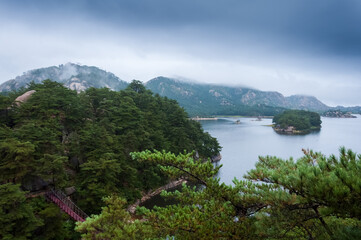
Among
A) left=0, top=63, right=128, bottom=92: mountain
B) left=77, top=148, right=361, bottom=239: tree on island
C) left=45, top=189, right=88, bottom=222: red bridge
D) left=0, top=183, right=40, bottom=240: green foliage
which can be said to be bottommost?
left=45, top=189, right=88, bottom=222: red bridge

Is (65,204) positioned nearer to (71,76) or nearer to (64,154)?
(64,154)

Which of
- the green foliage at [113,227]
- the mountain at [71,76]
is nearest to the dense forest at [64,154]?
the green foliage at [113,227]

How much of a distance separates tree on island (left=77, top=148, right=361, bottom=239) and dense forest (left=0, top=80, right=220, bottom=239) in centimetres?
226

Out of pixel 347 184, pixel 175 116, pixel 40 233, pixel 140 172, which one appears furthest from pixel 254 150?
pixel 347 184

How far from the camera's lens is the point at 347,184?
2.97m

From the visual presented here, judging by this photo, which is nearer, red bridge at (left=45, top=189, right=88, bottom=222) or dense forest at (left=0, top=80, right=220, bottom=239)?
dense forest at (left=0, top=80, right=220, bottom=239)

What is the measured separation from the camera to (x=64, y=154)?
693 inches

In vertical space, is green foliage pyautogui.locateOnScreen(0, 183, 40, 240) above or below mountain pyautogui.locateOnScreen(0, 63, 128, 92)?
below

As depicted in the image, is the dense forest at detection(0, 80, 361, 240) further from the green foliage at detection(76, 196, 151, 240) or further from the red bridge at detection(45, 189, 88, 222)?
the red bridge at detection(45, 189, 88, 222)

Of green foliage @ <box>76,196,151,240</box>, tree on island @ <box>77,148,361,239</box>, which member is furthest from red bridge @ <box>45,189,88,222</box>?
tree on island @ <box>77,148,361,239</box>

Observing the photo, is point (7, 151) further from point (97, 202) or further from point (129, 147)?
point (129, 147)

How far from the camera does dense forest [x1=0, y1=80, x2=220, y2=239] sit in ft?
36.8

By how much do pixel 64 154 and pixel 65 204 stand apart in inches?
197

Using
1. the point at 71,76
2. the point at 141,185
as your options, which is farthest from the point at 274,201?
the point at 71,76
